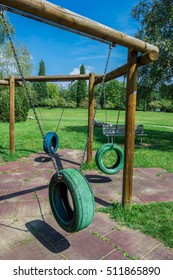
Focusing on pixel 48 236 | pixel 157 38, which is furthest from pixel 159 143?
pixel 48 236

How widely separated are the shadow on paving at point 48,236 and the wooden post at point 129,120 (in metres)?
1.19

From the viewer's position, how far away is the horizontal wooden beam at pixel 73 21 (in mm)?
2156

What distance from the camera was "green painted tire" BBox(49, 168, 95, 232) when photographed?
7.07 feet

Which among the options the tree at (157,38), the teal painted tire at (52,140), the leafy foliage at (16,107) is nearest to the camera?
the teal painted tire at (52,140)

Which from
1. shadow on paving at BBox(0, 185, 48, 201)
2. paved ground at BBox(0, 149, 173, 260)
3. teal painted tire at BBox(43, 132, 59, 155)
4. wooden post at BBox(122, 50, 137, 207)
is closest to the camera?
paved ground at BBox(0, 149, 173, 260)

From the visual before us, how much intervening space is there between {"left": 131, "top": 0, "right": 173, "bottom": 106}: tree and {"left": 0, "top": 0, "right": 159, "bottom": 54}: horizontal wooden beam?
609 centimetres

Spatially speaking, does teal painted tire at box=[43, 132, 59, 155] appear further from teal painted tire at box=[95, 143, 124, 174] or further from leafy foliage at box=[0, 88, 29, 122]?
leafy foliage at box=[0, 88, 29, 122]

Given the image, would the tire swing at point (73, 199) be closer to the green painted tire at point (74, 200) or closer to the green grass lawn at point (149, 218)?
the green painted tire at point (74, 200)

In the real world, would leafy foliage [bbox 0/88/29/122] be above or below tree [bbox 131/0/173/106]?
below

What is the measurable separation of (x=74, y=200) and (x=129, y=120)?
1.64 meters

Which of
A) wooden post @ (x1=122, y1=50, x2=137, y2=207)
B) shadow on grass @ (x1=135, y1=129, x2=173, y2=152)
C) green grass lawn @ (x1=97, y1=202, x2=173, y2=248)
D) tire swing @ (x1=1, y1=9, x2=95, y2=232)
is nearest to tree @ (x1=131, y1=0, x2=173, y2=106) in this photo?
shadow on grass @ (x1=135, y1=129, x2=173, y2=152)

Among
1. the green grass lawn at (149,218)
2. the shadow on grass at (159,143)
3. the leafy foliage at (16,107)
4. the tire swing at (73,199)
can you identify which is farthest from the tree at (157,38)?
the leafy foliage at (16,107)
